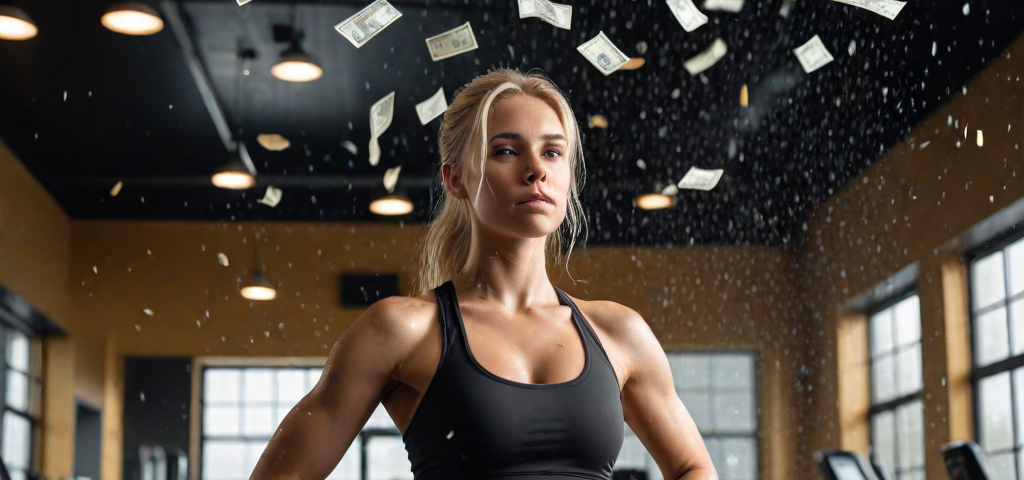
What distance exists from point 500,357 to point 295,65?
2184 millimetres

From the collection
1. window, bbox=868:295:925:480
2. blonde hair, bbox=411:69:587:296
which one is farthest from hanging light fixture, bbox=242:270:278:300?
blonde hair, bbox=411:69:587:296

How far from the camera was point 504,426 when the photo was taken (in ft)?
2.43

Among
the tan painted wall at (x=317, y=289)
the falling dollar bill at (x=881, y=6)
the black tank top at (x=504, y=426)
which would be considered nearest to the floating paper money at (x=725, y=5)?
the falling dollar bill at (x=881, y=6)

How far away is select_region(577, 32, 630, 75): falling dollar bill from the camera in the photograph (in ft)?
4.86

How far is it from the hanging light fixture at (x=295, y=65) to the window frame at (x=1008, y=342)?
1739 mm

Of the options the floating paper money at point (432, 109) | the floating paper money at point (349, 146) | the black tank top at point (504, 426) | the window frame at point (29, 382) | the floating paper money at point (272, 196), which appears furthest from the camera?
the window frame at point (29, 382)

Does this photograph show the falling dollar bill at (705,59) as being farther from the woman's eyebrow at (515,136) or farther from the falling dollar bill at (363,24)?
the woman's eyebrow at (515,136)

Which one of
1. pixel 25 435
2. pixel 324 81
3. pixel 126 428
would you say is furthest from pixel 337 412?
pixel 25 435

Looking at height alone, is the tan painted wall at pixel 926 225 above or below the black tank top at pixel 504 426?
above

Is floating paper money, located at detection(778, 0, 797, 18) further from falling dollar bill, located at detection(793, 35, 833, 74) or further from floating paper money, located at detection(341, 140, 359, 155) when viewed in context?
floating paper money, located at detection(341, 140, 359, 155)

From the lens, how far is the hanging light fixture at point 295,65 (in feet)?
9.25

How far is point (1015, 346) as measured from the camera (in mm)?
2695

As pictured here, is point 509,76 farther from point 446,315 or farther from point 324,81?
point 324,81

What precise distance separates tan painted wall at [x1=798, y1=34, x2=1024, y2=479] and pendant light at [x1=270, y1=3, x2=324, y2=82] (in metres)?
1.35
